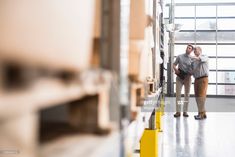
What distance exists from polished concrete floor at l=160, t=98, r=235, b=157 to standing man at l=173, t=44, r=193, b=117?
1.04 feet

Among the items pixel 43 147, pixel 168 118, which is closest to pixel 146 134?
pixel 43 147

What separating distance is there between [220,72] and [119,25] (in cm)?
1471

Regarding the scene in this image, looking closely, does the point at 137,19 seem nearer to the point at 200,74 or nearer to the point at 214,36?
Answer: the point at 200,74

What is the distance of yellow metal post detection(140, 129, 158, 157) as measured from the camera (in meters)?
3.68

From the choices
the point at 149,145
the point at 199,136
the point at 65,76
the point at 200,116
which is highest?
the point at 65,76

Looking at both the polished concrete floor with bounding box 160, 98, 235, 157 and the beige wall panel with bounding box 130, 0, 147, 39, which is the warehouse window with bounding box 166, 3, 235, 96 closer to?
the polished concrete floor with bounding box 160, 98, 235, 157

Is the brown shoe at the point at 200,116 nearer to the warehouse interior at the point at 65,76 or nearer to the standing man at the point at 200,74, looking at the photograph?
the standing man at the point at 200,74

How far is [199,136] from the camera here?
23.2 ft

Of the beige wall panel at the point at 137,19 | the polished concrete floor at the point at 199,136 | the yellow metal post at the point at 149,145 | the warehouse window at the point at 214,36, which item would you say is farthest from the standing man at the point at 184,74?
the beige wall panel at the point at 137,19

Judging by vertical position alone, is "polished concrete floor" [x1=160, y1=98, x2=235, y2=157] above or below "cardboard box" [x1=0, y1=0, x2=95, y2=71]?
below

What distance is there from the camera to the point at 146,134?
380 cm

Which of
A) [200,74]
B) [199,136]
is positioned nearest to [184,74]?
[200,74]

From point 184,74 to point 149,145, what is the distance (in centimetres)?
657

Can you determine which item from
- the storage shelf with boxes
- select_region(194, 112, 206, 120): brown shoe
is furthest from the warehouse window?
the storage shelf with boxes
